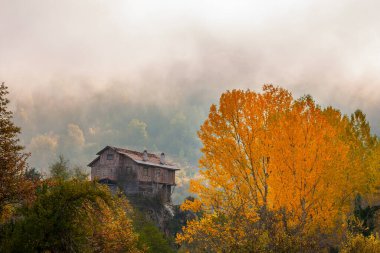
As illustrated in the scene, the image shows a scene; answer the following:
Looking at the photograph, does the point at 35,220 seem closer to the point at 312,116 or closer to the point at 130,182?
the point at 312,116

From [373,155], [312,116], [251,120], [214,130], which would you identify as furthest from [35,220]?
[373,155]

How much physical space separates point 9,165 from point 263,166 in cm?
1369

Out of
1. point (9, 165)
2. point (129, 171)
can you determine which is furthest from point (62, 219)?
point (129, 171)

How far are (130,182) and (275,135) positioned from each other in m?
46.4

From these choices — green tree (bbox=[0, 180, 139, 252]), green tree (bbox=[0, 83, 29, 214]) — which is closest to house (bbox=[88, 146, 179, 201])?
green tree (bbox=[0, 83, 29, 214])

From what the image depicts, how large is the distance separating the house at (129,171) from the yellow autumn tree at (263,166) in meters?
43.0

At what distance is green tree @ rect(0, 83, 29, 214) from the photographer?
20.5 meters

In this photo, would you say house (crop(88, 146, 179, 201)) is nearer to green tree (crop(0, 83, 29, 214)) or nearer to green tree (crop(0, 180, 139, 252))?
green tree (crop(0, 83, 29, 214))

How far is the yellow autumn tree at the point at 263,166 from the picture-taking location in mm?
18234

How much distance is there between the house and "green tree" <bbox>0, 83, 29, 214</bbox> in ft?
129

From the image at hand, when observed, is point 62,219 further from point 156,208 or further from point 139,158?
point 139,158

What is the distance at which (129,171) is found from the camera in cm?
6216

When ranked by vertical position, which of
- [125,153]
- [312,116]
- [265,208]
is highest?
[125,153]

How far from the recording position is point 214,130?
1958 cm
